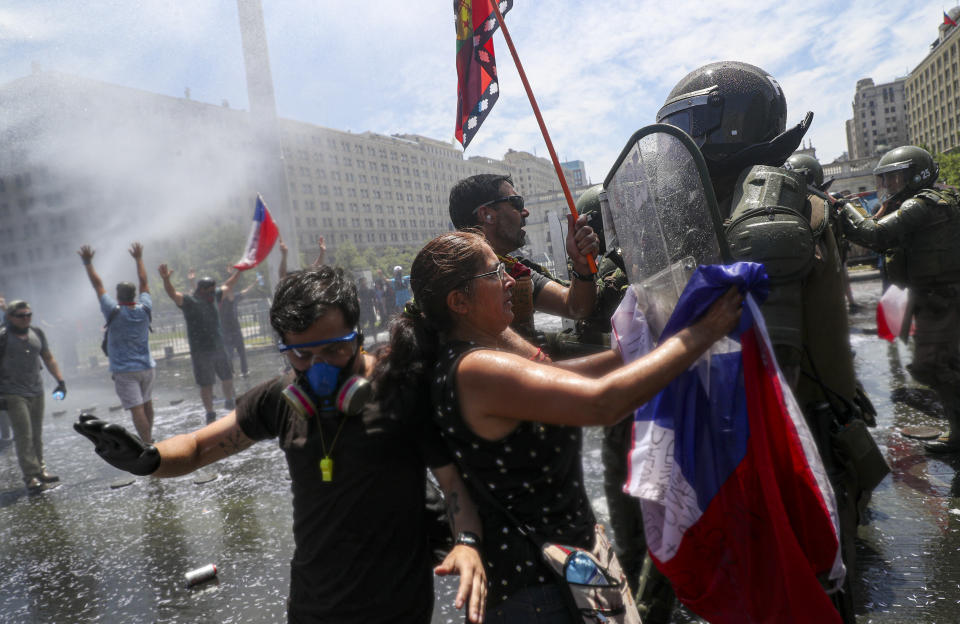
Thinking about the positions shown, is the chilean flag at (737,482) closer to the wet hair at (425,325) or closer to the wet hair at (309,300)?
the wet hair at (425,325)

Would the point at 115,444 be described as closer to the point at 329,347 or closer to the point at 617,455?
the point at 329,347

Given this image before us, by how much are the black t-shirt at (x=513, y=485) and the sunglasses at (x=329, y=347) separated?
32 cm

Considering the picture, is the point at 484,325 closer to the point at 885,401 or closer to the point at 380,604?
the point at 380,604

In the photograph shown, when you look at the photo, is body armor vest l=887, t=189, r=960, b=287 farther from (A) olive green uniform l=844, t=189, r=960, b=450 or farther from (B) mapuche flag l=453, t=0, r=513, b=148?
(B) mapuche flag l=453, t=0, r=513, b=148

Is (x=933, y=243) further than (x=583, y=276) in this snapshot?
Yes

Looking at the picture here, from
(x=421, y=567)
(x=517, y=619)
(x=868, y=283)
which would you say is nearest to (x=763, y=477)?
(x=517, y=619)

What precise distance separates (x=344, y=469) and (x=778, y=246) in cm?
143

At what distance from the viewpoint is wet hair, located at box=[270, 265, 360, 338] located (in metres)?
1.62

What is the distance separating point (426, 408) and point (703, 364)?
73cm

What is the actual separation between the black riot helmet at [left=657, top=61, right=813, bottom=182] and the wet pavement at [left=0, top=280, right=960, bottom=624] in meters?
1.97

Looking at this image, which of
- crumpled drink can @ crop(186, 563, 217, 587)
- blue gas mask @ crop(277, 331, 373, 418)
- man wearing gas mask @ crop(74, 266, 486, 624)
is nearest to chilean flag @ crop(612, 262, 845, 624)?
man wearing gas mask @ crop(74, 266, 486, 624)

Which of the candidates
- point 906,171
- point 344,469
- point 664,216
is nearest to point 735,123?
point 664,216

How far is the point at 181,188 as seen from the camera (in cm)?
4244

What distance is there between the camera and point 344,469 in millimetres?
1606
